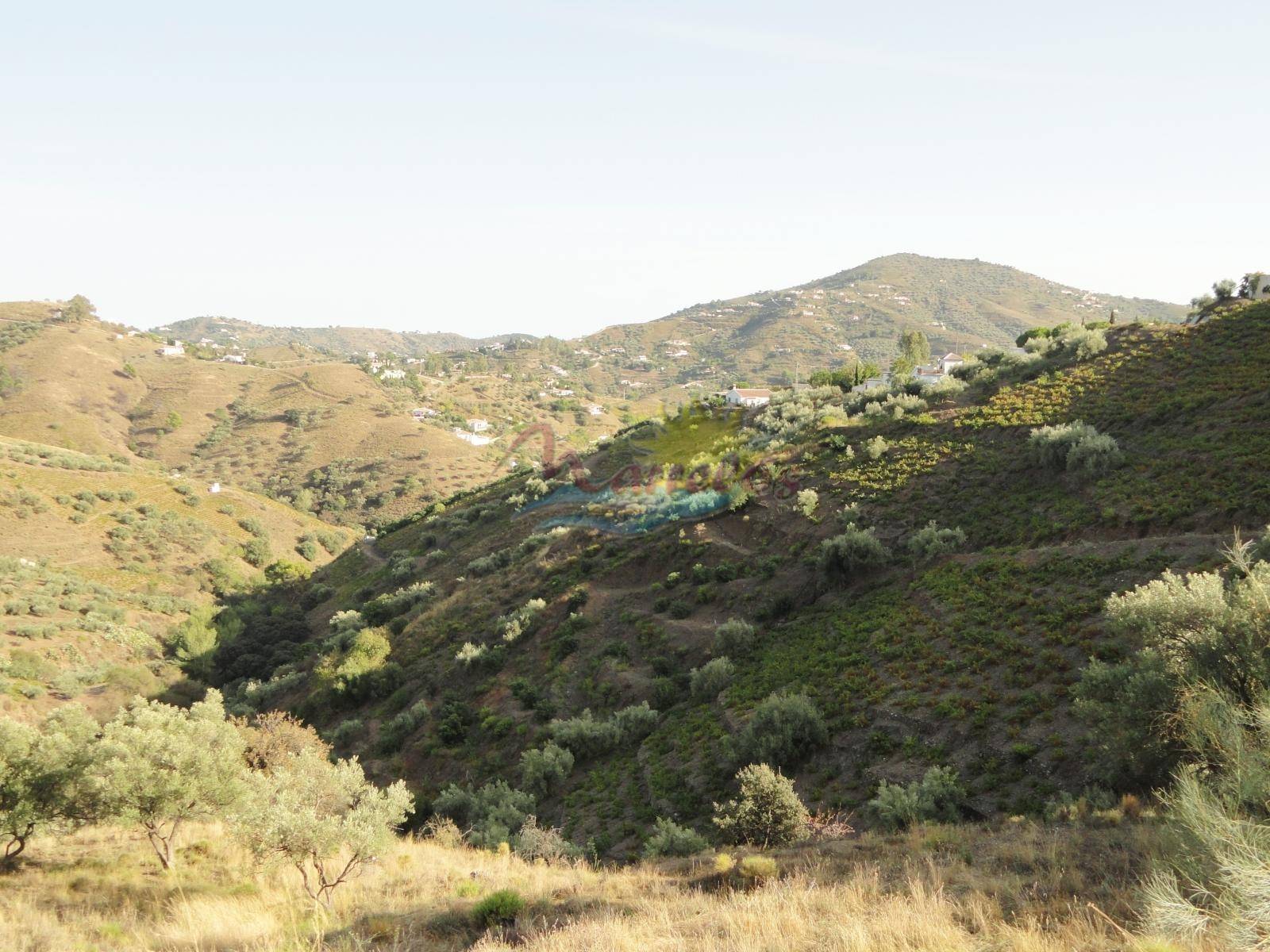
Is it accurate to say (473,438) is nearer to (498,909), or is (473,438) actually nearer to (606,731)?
(606,731)

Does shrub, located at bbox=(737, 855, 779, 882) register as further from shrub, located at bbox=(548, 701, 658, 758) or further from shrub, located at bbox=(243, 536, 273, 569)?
shrub, located at bbox=(243, 536, 273, 569)

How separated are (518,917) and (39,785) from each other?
11483mm

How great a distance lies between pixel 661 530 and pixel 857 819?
21.1 meters

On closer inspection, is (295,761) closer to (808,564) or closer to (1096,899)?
(1096,899)

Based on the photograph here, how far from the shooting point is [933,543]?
2328 centimetres

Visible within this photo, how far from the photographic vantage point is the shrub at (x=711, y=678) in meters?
21.6

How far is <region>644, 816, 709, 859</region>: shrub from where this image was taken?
44.3 ft

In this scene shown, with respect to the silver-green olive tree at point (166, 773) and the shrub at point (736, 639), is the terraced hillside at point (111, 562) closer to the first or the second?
the silver-green olive tree at point (166, 773)

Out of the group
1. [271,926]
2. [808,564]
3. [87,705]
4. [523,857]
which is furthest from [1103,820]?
[87,705]

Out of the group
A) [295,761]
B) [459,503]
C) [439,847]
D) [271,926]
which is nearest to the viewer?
[271,926]

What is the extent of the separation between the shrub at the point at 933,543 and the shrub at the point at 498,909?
702 inches

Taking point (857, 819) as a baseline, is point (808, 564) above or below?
above

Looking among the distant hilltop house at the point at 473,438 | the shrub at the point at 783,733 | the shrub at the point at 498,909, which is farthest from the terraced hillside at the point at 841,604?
the distant hilltop house at the point at 473,438

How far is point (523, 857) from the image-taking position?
576 inches
